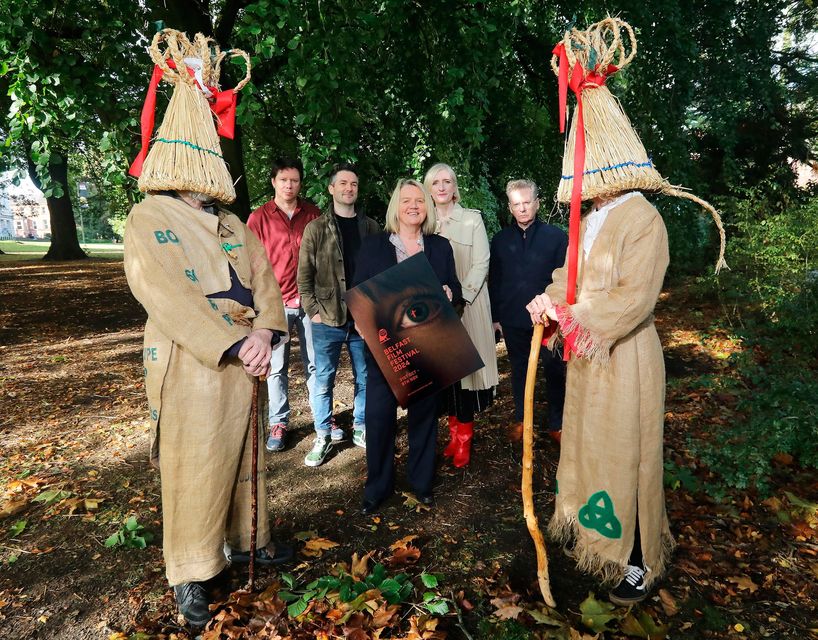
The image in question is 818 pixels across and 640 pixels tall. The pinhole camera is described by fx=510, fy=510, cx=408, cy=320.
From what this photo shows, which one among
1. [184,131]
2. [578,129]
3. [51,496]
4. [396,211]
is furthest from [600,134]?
[51,496]

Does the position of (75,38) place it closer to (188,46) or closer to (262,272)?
(188,46)

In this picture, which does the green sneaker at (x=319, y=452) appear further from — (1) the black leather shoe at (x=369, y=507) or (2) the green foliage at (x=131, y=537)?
(2) the green foliage at (x=131, y=537)

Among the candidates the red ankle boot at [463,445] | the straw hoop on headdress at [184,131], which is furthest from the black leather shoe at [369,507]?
the straw hoop on headdress at [184,131]

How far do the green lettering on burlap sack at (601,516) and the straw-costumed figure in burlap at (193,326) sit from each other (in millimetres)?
1687

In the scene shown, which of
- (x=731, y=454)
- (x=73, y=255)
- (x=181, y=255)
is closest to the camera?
(x=181, y=255)

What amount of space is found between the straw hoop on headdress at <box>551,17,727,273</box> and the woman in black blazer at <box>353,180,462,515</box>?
1.11 meters

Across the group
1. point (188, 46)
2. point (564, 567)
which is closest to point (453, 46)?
point (188, 46)

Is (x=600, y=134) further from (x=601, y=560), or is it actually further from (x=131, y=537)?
(x=131, y=537)

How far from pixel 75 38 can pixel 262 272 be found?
4.53m

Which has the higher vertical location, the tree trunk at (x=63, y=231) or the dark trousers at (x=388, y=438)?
the tree trunk at (x=63, y=231)

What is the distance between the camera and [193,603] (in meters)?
2.41

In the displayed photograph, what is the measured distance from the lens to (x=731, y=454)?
3.52 metres

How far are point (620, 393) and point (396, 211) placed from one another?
5.81 ft

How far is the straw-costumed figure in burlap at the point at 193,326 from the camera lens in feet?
7.34
